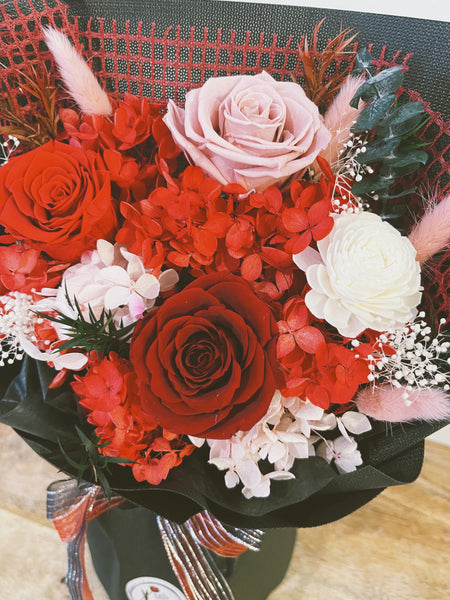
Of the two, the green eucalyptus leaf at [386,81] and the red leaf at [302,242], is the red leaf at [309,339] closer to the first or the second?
the red leaf at [302,242]

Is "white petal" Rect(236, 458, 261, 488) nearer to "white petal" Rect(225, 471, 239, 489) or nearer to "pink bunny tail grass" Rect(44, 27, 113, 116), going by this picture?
"white petal" Rect(225, 471, 239, 489)

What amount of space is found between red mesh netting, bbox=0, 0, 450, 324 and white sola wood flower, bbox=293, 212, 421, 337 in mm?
132

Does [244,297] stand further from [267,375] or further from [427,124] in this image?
[427,124]

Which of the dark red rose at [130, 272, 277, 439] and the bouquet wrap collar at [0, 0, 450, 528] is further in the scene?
the bouquet wrap collar at [0, 0, 450, 528]

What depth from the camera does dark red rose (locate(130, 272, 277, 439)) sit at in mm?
355

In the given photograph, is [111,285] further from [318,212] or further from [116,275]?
[318,212]

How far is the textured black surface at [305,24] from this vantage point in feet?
1.63

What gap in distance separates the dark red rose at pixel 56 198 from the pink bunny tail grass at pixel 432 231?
0.26m

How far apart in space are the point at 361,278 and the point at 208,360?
5.0 inches

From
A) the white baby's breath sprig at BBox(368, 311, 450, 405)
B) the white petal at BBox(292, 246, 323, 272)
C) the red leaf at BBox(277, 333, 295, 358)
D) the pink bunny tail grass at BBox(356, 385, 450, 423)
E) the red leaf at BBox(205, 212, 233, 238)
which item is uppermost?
the red leaf at BBox(205, 212, 233, 238)

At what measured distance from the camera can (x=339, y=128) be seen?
463 millimetres

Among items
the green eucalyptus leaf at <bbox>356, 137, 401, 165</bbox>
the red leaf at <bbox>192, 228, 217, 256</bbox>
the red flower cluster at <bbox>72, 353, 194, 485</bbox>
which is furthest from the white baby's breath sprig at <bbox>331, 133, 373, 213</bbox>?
the red flower cluster at <bbox>72, 353, 194, 485</bbox>

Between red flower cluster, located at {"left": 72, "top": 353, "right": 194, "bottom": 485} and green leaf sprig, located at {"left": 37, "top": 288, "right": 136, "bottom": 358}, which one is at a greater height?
green leaf sprig, located at {"left": 37, "top": 288, "right": 136, "bottom": 358}

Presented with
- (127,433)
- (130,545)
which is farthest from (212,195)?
(130,545)
